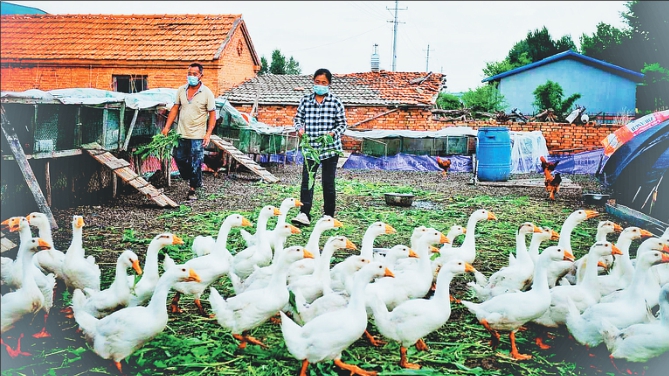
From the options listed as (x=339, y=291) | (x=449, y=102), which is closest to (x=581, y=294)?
(x=339, y=291)

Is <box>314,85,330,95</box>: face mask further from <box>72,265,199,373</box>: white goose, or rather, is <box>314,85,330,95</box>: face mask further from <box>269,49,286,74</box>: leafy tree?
<box>72,265,199,373</box>: white goose

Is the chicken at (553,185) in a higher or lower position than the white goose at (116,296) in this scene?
higher

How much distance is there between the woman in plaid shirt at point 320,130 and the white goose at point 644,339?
1.79 m

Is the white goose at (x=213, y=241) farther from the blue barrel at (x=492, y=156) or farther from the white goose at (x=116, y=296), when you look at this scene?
the blue barrel at (x=492, y=156)

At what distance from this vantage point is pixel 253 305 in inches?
94.0

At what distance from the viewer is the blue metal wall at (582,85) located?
3066 millimetres

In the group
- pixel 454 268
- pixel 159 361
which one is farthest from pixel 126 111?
pixel 454 268

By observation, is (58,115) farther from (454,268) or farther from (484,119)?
(484,119)

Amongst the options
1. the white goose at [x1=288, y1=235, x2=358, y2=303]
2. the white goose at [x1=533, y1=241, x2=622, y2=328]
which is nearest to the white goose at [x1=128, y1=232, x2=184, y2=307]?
the white goose at [x1=288, y1=235, x2=358, y2=303]

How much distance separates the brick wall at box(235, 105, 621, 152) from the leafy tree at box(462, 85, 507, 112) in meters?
0.12

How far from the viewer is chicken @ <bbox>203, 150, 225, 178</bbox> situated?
11.3ft

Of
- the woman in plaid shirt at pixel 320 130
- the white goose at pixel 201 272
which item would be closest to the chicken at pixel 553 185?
the woman in plaid shirt at pixel 320 130

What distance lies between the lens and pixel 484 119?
3.58m

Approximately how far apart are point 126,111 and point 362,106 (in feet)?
4.91
